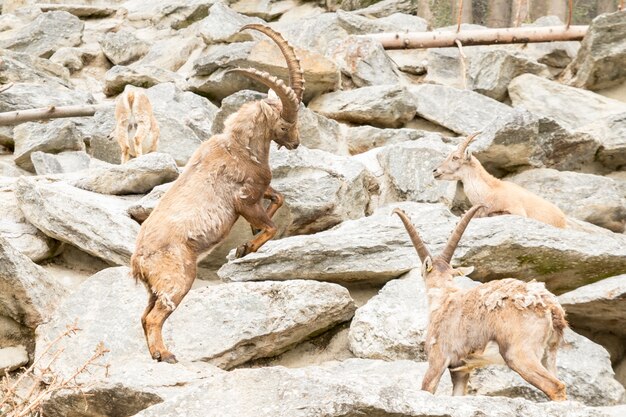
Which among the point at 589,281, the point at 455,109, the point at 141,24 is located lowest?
the point at 141,24

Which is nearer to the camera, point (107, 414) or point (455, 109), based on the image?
point (107, 414)

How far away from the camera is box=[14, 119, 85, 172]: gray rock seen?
1326 centimetres

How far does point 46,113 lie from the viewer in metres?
14.2

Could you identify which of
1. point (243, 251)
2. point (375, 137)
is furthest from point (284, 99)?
point (375, 137)

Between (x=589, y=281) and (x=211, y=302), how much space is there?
11.4 feet

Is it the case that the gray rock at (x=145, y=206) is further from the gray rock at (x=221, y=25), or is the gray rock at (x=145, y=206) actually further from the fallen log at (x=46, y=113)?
the gray rock at (x=221, y=25)

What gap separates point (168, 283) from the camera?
6.79 metres

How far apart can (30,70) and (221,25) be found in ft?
11.6

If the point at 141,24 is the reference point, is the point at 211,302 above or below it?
above

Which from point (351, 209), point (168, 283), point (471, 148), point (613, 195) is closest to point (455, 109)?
point (471, 148)

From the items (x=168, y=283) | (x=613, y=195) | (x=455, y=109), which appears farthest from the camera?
(x=455, y=109)

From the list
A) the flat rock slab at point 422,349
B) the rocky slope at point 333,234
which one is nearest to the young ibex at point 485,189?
the rocky slope at point 333,234

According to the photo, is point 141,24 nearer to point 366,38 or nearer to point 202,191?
point 366,38

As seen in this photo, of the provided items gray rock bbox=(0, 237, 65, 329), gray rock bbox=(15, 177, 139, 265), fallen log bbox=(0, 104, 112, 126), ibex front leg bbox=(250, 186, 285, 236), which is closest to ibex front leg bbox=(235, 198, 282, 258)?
Answer: ibex front leg bbox=(250, 186, 285, 236)
